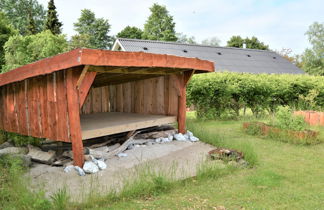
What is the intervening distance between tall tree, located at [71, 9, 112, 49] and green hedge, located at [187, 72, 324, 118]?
112ft

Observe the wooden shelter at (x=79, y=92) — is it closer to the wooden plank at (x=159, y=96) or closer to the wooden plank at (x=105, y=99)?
the wooden plank at (x=159, y=96)

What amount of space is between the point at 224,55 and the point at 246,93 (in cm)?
1348

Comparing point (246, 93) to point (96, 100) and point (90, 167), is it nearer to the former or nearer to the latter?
point (96, 100)

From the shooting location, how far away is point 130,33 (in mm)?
40094

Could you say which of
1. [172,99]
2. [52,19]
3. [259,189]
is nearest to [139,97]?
[172,99]

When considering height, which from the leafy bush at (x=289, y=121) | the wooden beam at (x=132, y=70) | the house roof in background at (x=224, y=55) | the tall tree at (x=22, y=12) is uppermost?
the tall tree at (x=22, y=12)

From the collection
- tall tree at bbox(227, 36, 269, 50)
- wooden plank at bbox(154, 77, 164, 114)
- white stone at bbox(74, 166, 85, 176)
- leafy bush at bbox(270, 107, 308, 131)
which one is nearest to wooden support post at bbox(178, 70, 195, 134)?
wooden plank at bbox(154, 77, 164, 114)

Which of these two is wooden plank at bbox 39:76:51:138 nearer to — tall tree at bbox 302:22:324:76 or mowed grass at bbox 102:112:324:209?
mowed grass at bbox 102:112:324:209

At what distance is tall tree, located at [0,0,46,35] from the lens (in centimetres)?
3906

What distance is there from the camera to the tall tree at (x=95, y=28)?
140 ft

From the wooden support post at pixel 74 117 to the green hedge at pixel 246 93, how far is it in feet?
21.7

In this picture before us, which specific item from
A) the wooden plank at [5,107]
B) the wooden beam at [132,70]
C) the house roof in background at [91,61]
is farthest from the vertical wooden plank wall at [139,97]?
the wooden plank at [5,107]

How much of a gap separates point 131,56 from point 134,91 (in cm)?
367

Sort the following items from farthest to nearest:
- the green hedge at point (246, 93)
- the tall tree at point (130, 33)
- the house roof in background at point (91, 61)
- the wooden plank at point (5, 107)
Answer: the tall tree at point (130, 33), the green hedge at point (246, 93), the wooden plank at point (5, 107), the house roof in background at point (91, 61)
